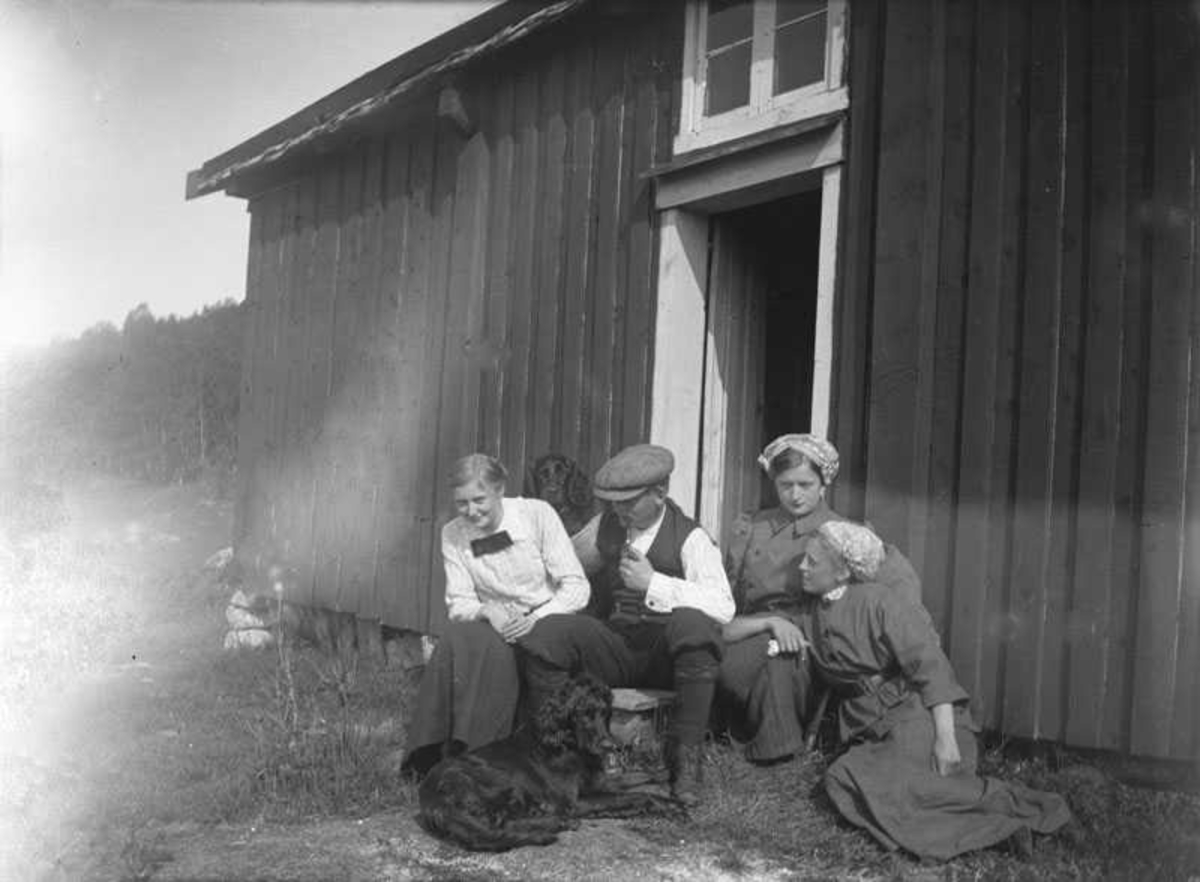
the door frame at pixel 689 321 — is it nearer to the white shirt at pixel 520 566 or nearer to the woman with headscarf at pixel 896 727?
the white shirt at pixel 520 566

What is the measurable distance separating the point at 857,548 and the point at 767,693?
2.43 feet

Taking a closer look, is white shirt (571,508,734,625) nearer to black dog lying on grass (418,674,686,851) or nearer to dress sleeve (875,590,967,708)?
black dog lying on grass (418,674,686,851)

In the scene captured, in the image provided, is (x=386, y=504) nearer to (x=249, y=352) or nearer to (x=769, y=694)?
(x=249, y=352)

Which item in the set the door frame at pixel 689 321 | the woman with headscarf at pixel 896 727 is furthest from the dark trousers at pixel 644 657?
the door frame at pixel 689 321

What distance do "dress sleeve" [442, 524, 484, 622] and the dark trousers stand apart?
0.42m

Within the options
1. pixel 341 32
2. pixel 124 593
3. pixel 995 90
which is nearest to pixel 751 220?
pixel 995 90

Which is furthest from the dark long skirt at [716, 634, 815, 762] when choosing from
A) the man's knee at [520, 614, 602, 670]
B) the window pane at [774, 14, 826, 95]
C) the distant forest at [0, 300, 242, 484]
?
the distant forest at [0, 300, 242, 484]

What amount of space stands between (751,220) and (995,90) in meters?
2.12

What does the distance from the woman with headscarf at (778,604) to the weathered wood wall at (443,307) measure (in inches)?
57.5

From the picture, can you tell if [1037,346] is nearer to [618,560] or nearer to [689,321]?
[618,560]

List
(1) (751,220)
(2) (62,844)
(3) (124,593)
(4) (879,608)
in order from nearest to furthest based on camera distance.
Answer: (2) (62,844)
(4) (879,608)
(1) (751,220)
(3) (124,593)

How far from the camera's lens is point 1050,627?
4391 mm

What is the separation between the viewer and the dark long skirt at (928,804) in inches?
146

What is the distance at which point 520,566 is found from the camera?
16.4 feet
